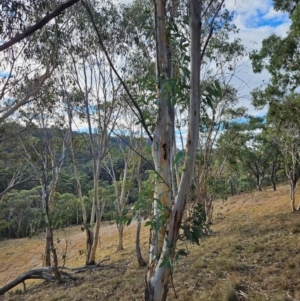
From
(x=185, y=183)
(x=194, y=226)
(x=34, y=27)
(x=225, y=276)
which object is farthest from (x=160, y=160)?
(x=225, y=276)

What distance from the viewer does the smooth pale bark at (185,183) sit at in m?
1.95

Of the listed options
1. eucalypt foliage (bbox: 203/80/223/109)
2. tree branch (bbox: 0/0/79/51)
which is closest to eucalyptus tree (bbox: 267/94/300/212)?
eucalypt foliage (bbox: 203/80/223/109)

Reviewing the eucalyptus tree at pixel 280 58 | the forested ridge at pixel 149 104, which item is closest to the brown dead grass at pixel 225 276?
the forested ridge at pixel 149 104

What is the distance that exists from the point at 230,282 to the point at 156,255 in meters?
2.99

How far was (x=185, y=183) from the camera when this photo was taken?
2.01 metres

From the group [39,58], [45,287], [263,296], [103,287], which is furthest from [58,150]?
[263,296]

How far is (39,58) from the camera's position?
26.3 feet

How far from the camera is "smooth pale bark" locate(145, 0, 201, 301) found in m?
1.95

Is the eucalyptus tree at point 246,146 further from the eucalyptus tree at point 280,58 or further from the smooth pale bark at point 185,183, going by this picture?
the smooth pale bark at point 185,183

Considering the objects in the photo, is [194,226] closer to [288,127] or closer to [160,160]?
[160,160]

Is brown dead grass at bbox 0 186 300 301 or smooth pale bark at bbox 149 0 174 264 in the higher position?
smooth pale bark at bbox 149 0 174 264

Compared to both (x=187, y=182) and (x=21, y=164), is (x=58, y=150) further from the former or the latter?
(x=187, y=182)

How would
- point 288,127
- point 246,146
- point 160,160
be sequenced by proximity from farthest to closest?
point 246,146, point 288,127, point 160,160

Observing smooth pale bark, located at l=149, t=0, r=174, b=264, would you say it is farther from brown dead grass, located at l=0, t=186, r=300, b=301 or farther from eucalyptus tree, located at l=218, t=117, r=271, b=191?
eucalyptus tree, located at l=218, t=117, r=271, b=191
